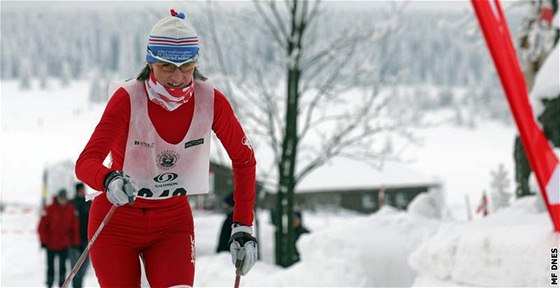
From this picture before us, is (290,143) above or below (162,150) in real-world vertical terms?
below

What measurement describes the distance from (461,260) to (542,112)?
2.16m

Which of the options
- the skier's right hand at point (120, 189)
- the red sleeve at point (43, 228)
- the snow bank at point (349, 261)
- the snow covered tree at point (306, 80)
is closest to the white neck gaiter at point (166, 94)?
the skier's right hand at point (120, 189)

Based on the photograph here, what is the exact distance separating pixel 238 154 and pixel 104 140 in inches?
26.9

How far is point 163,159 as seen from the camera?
3719 millimetres

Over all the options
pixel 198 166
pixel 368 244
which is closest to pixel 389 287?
pixel 368 244

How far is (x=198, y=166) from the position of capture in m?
3.86

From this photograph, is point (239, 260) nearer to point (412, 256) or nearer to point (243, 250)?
point (243, 250)

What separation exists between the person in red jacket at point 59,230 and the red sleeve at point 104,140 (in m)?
6.74

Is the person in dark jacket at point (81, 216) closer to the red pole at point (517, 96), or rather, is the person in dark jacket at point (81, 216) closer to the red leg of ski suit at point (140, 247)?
the red pole at point (517, 96)

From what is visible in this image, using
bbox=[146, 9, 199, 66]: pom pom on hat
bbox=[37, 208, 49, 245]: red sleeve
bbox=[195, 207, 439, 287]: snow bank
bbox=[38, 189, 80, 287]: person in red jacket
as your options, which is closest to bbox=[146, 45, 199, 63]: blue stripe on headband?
bbox=[146, 9, 199, 66]: pom pom on hat

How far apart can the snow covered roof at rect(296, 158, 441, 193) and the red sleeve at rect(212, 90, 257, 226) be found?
42042mm

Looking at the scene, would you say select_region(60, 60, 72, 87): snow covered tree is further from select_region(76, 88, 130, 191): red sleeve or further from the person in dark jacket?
select_region(76, 88, 130, 191): red sleeve

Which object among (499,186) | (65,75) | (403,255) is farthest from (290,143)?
(65,75)

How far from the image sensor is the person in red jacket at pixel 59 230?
33.0 feet
